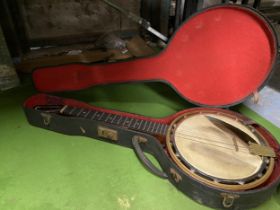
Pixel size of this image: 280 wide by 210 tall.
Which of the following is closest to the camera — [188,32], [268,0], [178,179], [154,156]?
[178,179]

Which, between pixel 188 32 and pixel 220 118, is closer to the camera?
pixel 220 118

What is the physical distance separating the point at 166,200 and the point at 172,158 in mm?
155

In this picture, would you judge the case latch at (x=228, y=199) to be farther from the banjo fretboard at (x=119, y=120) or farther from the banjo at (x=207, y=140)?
the banjo fretboard at (x=119, y=120)

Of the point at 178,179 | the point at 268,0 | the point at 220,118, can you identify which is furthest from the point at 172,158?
the point at 268,0

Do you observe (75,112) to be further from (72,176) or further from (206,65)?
(206,65)

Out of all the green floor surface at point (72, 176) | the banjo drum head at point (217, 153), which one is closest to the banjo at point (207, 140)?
the banjo drum head at point (217, 153)

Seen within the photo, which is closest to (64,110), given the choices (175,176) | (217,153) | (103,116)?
(103,116)

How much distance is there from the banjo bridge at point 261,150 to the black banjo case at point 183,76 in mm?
58

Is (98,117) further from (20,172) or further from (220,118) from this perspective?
(220,118)

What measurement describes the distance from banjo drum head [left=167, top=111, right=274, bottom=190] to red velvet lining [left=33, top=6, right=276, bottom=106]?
202mm

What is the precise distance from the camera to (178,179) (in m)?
0.83

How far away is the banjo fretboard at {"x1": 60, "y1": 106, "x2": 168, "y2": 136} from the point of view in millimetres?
976

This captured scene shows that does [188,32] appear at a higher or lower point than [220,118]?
higher

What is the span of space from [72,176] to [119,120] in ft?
0.98
